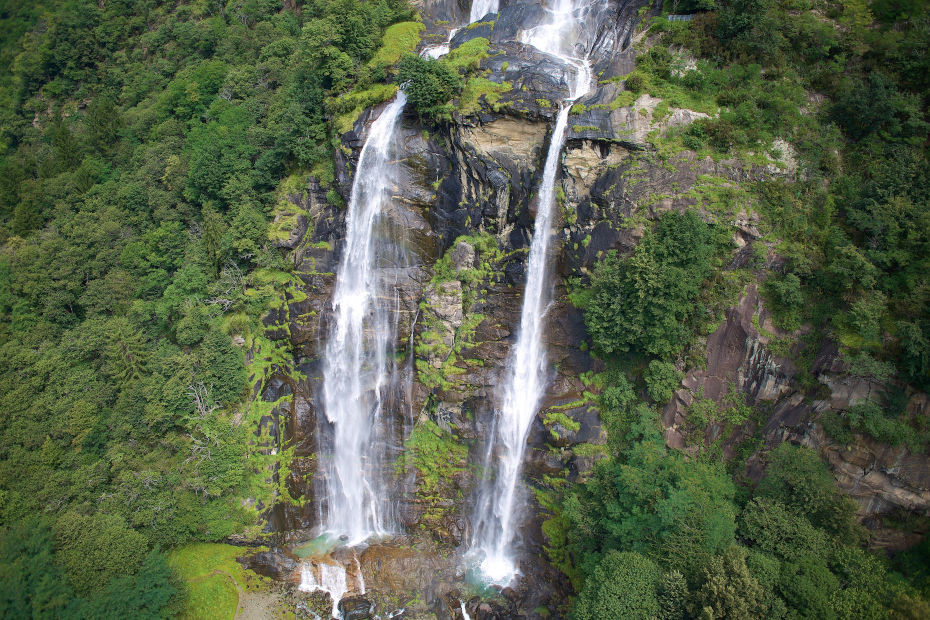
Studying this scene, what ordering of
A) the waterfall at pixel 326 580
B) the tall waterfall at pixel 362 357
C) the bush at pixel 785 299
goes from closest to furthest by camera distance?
the bush at pixel 785 299, the waterfall at pixel 326 580, the tall waterfall at pixel 362 357

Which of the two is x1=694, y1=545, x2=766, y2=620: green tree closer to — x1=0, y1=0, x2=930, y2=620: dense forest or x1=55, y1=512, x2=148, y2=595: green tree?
x1=0, y1=0, x2=930, y2=620: dense forest

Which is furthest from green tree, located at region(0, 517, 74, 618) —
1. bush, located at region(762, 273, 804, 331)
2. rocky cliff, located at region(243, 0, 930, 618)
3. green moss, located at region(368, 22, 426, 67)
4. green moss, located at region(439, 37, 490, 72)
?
bush, located at region(762, 273, 804, 331)

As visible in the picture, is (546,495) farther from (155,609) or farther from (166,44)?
(166,44)

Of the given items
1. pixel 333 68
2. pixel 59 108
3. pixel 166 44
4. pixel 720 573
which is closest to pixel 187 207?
pixel 333 68

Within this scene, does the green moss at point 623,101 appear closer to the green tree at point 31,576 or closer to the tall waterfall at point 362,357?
the tall waterfall at point 362,357

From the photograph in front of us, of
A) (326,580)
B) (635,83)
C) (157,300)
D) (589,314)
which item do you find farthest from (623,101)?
(157,300)

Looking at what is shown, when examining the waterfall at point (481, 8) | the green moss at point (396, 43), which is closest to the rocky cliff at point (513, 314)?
the waterfall at point (481, 8)
